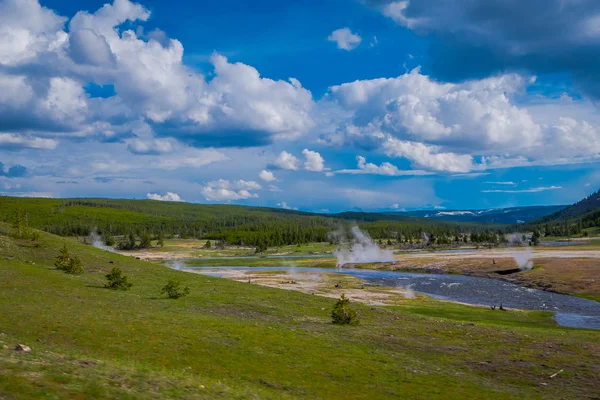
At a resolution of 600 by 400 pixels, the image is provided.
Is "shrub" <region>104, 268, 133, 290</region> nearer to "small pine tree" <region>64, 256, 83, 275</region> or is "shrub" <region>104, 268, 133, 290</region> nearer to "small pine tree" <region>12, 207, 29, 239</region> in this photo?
"small pine tree" <region>64, 256, 83, 275</region>

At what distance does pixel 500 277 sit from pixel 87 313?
92.8m

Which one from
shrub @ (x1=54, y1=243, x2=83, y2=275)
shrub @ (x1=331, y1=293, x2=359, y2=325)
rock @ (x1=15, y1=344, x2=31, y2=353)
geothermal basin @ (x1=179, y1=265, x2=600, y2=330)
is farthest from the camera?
geothermal basin @ (x1=179, y1=265, x2=600, y2=330)

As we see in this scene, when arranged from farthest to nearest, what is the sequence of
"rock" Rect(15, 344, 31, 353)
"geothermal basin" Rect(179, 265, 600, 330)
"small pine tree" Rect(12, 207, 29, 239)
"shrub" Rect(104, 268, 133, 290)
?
"small pine tree" Rect(12, 207, 29, 239) < "geothermal basin" Rect(179, 265, 600, 330) < "shrub" Rect(104, 268, 133, 290) < "rock" Rect(15, 344, 31, 353)

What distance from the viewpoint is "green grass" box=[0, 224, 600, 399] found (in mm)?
17344

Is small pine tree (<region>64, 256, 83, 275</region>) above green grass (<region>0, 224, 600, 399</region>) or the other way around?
above

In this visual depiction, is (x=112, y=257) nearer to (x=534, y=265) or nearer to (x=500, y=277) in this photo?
(x=500, y=277)

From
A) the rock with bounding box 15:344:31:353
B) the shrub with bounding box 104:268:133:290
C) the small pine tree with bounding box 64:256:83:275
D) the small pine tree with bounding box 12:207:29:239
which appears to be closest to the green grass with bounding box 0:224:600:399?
the rock with bounding box 15:344:31:353

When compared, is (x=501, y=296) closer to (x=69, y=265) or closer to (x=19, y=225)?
(x=69, y=265)

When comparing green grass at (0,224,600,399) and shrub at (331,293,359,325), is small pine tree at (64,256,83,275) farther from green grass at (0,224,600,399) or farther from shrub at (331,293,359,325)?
shrub at (331,293,359,325)

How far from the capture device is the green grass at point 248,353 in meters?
17.3

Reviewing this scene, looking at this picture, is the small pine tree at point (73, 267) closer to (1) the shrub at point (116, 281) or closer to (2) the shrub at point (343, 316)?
(1) the shrub at point (116, 281)

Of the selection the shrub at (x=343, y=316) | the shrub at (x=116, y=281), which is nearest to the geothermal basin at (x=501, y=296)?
the shrub at (x=343, y=316)

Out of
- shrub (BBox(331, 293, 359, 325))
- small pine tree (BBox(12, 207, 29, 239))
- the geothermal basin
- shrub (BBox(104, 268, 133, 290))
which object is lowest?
the geothermal basin

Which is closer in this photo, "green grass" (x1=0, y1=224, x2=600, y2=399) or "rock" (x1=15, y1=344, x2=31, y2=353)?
"green grass" (x1=0, y1=224, x2=600, y2=399)
